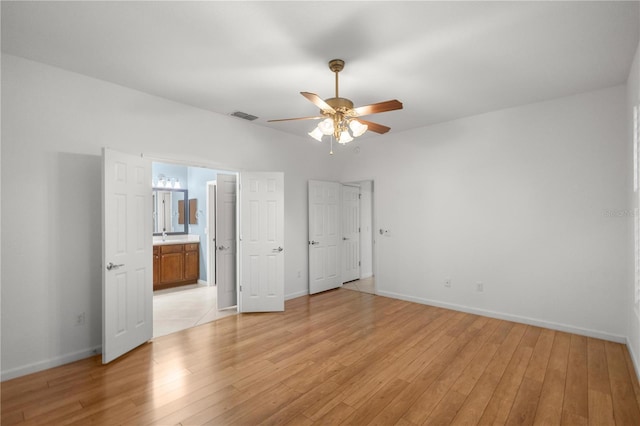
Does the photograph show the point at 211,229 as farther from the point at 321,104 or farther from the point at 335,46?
the point at 335,46

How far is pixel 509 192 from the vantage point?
411 centimetres

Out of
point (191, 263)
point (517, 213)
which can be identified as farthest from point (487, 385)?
point (191, 263)

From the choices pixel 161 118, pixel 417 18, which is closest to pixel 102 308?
pixel 161 118

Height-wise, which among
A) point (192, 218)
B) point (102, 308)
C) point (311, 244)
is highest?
point (192, 218)

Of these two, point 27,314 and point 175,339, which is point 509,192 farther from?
point 27,314

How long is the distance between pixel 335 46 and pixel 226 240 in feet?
11.1

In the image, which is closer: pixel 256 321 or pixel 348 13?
pixel 348 13

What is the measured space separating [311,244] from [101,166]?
3412mm

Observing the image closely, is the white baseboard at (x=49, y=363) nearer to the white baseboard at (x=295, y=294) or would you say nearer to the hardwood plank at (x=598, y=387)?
the white baseboard at (x=295, y=294)

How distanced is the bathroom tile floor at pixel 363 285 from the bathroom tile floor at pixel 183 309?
2.44 meters

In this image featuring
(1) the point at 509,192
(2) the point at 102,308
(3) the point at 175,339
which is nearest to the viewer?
(2) the point at 102,308

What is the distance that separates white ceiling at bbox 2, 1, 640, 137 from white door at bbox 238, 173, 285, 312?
4.48 ft

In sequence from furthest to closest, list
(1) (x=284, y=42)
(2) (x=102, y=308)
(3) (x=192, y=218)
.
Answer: (3) (x=192, y=218)
(2) (x=102, y=308)
(1) (x=284, y=42)

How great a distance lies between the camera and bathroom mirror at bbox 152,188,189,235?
21.0ft
